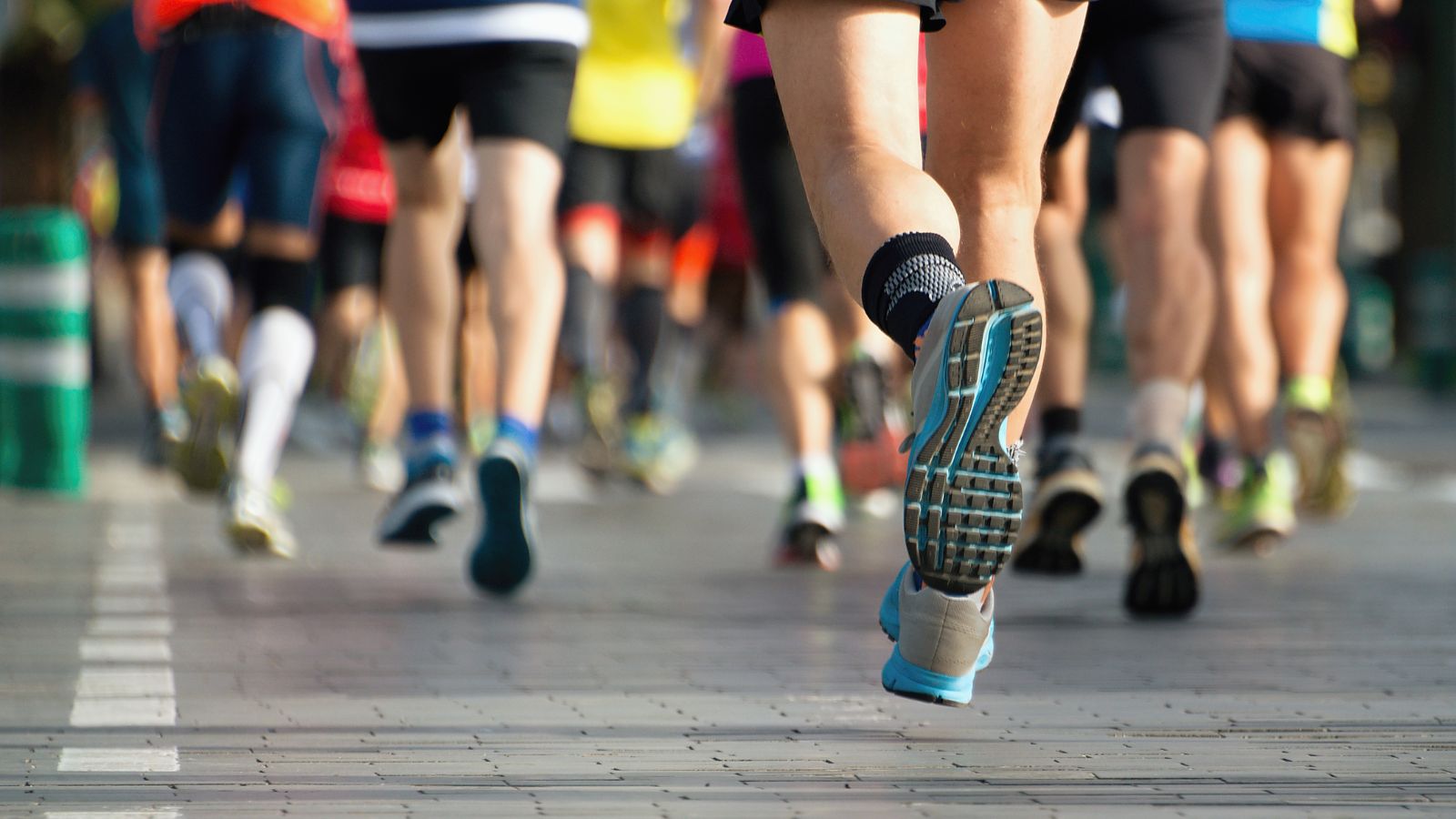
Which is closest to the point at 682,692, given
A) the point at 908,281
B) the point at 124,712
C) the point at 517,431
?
the point at 124,712

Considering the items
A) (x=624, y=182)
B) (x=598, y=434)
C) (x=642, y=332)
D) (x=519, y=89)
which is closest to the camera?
(x=519, y=89)

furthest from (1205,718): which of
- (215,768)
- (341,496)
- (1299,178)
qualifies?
(341,496)

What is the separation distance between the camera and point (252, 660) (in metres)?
4.07

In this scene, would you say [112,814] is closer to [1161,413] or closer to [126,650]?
[126,650]

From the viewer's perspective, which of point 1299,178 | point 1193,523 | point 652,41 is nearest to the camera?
point 1299,178

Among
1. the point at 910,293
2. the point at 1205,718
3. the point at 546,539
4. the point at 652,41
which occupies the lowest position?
the point at 1205,718

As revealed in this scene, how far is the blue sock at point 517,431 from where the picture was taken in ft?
16.4

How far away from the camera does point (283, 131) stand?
6684 millimetres

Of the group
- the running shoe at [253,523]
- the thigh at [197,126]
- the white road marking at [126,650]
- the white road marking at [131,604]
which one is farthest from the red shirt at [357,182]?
the white road marking at [126,650]

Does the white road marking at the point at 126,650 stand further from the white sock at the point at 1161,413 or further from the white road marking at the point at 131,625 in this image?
the white sock at the point at 1161,413

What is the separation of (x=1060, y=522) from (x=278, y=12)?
308 cm

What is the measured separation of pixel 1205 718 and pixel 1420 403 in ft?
42.1

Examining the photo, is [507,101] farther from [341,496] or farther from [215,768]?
[341,496]

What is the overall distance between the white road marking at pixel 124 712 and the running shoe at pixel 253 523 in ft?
7.65
